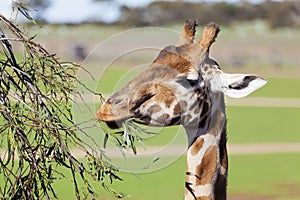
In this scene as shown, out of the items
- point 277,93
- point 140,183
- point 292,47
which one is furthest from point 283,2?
point 140,183

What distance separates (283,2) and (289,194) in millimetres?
64915

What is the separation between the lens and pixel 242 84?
4.27m

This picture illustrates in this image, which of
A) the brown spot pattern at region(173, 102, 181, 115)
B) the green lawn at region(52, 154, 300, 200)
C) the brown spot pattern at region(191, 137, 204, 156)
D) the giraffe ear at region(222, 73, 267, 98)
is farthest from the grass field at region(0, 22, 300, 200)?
the giraffe ear at region(222, 73, 267, 98)

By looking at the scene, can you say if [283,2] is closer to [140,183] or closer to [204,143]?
[140,183]

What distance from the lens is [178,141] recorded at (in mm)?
4637

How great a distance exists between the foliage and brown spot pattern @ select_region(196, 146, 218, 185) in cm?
45

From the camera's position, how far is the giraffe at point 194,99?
421 centimetres

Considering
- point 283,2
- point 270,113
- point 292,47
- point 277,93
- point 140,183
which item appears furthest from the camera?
→ point 283,2

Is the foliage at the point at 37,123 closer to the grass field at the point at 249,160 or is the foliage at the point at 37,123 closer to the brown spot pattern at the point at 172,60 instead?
the grass field at the point at 249,160

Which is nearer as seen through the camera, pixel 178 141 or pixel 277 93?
pixel 178 141

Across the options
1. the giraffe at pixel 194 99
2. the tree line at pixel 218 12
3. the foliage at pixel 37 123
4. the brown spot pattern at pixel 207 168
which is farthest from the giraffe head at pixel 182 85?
the tree line at pixel 218 12

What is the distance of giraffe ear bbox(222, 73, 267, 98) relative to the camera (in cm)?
425

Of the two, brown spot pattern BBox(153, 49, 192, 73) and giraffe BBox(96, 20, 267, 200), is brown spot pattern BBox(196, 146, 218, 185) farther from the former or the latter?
brown spot pattern BBox(153, 49, 192, 73)

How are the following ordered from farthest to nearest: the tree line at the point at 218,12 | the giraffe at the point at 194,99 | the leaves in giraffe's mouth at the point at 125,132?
the tree line at the point at 218,12
the giraffe at the point at 194,99
the leaves in giraffe's mouth at the point at 125,132
